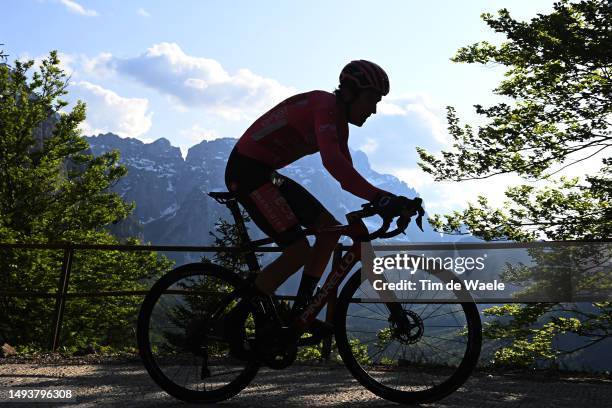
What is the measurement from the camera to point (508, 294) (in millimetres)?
11102

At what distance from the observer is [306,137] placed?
3.95 m

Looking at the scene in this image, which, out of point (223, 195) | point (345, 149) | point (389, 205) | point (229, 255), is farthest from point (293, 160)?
point (229, 255)

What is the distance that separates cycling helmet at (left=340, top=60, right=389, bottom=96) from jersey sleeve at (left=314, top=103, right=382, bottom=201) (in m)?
0.29

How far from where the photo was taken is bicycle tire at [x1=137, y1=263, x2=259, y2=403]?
4160mm

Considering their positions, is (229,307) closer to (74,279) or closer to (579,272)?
(579,272)

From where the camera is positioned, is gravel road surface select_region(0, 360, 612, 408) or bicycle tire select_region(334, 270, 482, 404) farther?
gravel road surface select_region(0, 360, 612, 408)

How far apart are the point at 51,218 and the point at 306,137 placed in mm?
22562

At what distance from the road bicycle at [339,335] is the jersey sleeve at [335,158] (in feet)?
0.54

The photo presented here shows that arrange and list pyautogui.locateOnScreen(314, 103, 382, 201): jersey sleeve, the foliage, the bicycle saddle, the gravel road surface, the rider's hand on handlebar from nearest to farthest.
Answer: the rider's hand on handlebar < pyautogui.locateOnScreen(314, 103, 382, 201): jersey sleeve < the bicycle saddle < the gravel road surface < the foliage

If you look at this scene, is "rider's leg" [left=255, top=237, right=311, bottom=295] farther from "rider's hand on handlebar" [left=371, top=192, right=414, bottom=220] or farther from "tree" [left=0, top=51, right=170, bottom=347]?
"tree" [left=0, top=51, right=170, bottom=347]

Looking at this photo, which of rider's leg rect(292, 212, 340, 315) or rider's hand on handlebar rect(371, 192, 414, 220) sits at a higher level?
rider's hand on handlebar rect(371, 192, 414, 220)

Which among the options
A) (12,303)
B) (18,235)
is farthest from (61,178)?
(12,303)

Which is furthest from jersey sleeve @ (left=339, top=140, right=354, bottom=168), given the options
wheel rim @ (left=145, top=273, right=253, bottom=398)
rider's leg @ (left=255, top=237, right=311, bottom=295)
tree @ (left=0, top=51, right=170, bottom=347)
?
tree @ (left=0, top=51, right=170, bottom=347)

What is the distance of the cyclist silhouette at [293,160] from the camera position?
3877mm
